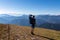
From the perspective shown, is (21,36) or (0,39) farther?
(21,36)

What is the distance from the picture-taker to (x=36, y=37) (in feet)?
90.2

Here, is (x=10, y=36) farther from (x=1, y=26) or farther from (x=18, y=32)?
(x=1, y=26)

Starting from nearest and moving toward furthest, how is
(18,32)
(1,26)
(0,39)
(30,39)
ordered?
(0,39)
(30,39)
(18,32)
(1,26)

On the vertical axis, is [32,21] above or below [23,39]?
above

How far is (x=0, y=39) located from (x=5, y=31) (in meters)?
3.41

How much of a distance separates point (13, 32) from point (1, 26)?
11.8 feet

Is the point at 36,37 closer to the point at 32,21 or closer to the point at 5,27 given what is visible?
the point at 32,21

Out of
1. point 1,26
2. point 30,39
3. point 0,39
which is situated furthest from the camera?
point 1,26

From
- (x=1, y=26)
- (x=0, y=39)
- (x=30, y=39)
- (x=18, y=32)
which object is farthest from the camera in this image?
(x=1, y=26)

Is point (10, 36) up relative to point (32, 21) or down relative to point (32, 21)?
down

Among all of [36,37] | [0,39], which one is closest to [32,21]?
[36,37]

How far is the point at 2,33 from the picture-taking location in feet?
87.9

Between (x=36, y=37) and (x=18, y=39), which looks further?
(x=36, y=37)

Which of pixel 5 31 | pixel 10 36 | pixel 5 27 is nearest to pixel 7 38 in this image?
pixel 10 36
